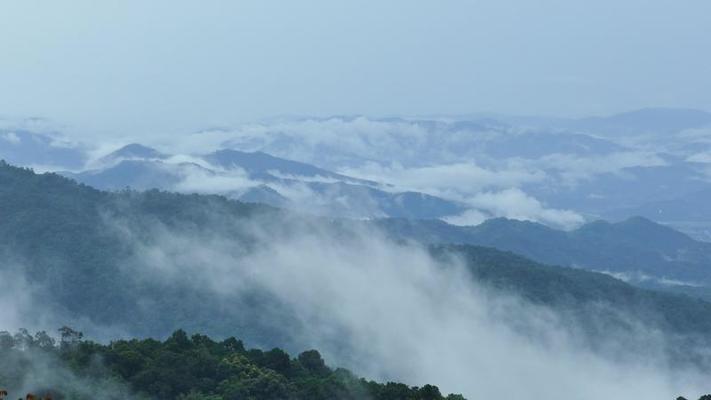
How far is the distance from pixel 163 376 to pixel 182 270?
85.7 metres

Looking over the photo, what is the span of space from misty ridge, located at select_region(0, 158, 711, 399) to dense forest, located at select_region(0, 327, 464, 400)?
195 ft

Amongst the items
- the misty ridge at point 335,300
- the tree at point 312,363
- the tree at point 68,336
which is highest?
the tree at point 68,336

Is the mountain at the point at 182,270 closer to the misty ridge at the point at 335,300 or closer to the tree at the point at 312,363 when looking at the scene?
the misty ridge at the point at 335,300

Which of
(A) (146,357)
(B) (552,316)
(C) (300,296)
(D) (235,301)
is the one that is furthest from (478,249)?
(A) (146,357)

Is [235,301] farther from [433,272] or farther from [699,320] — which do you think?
[699,320]

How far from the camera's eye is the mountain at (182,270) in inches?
5015

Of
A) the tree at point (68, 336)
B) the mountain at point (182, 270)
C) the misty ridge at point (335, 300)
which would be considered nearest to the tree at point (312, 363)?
the tree at point (68, 336)

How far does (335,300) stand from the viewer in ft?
471

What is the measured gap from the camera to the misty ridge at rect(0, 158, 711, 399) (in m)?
128

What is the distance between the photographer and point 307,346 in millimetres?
123938

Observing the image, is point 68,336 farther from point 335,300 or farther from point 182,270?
point 335,300

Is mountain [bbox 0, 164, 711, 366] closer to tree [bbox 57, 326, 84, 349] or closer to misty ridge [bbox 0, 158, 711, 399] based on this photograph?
misty ridge [bbox 0, 158, 711, 399]

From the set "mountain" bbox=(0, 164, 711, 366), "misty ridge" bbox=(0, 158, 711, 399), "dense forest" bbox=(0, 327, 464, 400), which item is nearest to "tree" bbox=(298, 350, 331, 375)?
"dense forest" bbox=(0, 327, 464, 400)

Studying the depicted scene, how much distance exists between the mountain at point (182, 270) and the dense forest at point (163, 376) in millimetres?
62614
